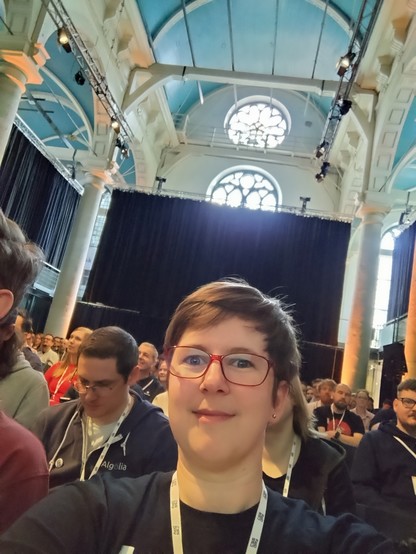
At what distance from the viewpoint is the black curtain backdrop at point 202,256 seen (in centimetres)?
1310

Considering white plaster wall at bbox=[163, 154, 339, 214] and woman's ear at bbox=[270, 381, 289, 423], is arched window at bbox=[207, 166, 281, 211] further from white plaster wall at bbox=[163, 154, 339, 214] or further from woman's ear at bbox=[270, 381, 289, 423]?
woman's ear at bbox=[270, 381, 289, 423]

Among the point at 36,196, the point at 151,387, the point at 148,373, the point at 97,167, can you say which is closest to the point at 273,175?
the point at 97,167

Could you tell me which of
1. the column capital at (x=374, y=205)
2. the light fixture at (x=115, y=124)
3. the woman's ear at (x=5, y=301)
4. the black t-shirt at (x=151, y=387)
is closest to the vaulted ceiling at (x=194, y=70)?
the light fixture at (x=115, y=124)

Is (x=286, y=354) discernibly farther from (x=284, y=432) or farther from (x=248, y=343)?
(x=284, y=432)

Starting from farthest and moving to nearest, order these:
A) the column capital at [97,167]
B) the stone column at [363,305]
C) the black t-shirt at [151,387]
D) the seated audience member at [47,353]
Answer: the column capital at [97,167] → the stone column at [363,305] → the seated audience member at [47,353] → the black t-shirt at [151,387]

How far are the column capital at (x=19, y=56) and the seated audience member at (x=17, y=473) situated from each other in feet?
26.2

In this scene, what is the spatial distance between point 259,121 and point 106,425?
1712 cm

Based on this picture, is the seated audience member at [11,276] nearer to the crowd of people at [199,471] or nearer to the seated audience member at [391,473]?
the crowd of people at [199,471]

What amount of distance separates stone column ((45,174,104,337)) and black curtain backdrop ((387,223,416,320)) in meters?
8.43

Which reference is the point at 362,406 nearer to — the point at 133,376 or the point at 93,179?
the point at 133,376

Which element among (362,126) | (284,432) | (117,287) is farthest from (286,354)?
(117,287)

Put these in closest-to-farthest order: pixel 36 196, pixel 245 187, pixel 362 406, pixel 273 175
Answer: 1. pixel 362 406
2. pixel 36 196
3. pixel 273 175
4. pixel 245 187

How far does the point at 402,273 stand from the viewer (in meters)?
12.5

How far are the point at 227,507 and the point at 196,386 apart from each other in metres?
0.25
